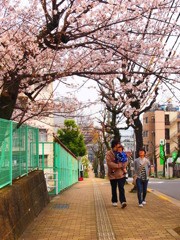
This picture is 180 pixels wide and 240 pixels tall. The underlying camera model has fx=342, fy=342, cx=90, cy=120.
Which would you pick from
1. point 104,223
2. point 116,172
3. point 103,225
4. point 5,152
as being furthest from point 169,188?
point 5,152

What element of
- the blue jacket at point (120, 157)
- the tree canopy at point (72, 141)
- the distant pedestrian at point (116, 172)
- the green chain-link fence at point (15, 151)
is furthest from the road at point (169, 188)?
the tree canopy at point (72, 141)

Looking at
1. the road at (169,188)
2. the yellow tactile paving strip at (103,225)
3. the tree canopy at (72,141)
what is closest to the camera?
the yellow tactile paving strip at (103,225)

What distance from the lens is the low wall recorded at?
5.03 m

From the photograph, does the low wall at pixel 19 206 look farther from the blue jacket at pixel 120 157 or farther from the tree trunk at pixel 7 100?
the blue jacket at pixel 120 157

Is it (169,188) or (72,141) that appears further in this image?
(72,141)

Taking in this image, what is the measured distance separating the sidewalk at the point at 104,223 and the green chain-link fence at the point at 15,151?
109cm

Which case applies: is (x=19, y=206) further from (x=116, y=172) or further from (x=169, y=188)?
(x=169, y=188)

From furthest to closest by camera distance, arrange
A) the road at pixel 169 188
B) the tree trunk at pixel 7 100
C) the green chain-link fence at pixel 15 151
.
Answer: the road at pixel 169 188 < the tree trunk at pixel 7 100 < the green chain-link fence at pixel 15 151

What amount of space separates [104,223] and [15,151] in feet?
7.50

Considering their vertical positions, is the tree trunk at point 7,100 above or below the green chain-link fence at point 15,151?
above

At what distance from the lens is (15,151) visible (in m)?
6.97

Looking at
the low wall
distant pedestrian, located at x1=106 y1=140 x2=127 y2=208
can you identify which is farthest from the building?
the low wall

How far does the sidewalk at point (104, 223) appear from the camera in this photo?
571cm

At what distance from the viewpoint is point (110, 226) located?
250 inches
